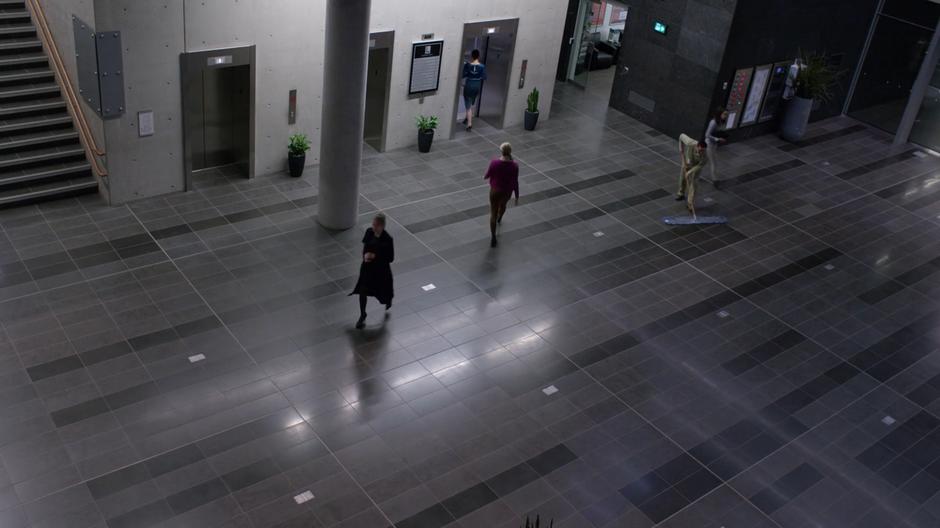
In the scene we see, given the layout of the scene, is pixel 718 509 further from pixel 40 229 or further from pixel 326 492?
pixel 40 229

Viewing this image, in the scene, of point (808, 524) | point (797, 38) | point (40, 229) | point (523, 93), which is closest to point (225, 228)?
point (40, 229)

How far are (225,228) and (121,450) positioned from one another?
4.81 m

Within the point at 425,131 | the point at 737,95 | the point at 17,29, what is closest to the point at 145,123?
the point at 17,29

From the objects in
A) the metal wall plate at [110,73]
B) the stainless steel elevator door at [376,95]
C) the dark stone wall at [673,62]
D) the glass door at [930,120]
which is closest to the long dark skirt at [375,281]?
the metal wall plate at [110,73]

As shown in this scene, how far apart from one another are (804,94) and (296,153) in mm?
11102

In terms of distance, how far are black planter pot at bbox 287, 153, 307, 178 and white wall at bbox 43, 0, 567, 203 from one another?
279mm

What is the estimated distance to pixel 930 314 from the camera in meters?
13.5

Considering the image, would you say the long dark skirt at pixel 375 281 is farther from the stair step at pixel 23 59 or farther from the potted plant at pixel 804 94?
the potted plant at pixel 804 94

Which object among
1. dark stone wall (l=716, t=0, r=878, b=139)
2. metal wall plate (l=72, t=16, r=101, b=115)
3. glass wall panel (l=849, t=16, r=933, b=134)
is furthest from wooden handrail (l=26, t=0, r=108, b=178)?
glass wall panel (l=849, t=16, r=933, b=134)

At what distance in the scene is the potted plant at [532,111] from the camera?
1769cm

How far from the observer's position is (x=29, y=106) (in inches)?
542

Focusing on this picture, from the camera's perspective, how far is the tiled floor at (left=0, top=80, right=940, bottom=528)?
899 cm

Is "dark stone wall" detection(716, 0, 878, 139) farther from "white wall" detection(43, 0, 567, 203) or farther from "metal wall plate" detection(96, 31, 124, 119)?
"metal wall plate" detection(96, 31, 124, 119)

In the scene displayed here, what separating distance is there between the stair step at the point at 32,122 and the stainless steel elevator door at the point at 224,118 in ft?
6.46
